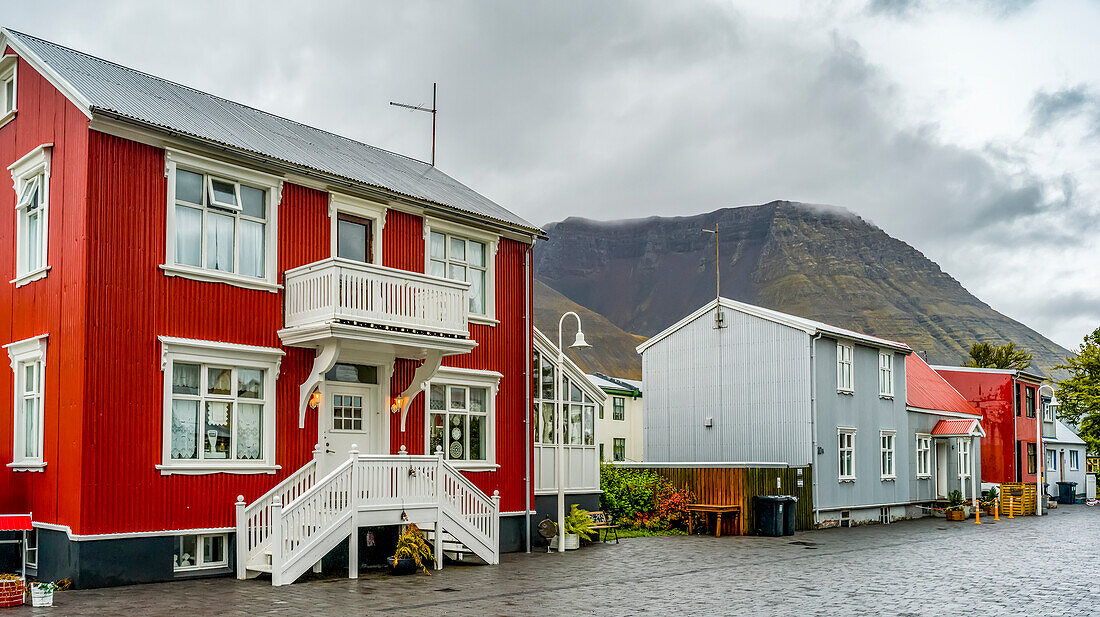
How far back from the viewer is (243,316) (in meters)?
18.1

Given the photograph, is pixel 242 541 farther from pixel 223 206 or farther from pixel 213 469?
pixel 223 206

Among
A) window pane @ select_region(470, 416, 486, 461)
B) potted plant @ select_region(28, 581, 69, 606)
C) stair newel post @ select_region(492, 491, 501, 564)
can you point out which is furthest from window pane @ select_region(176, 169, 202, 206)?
stair newel post @ select_region(492, 491, 501, 564)

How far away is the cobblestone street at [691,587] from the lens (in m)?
14.0

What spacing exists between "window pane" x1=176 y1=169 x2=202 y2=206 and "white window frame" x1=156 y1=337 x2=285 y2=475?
2450 millimetres

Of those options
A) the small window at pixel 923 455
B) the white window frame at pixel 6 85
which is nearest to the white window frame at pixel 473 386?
the white window frame at pixel 6 85

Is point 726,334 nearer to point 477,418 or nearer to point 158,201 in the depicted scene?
point 477,418

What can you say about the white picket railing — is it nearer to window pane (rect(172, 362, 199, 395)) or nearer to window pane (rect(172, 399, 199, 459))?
window pane (rect(172, 399, 199, 459))

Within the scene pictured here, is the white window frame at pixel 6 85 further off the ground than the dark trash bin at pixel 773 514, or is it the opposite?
the white window frame at pixel 6 85

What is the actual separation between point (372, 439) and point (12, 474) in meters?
6.25

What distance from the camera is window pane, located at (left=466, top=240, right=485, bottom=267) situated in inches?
898

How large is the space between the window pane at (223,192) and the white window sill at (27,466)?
522 cm

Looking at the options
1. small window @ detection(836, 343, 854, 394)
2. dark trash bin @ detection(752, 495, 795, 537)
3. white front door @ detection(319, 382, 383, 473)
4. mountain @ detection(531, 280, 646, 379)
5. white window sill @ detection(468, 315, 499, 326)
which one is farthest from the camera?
mountain @ detection(531, 280, 646, 379)

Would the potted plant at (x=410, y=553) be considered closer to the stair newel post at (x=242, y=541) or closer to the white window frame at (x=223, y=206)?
the stair newel post at (x=242, y=541)

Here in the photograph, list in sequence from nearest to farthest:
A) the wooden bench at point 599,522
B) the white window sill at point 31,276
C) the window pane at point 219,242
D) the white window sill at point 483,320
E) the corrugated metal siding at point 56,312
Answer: the corrugated metal siding at point 56,312
the white window sill at point 31,276
the window pane at point 219,242
the white window sill at point 483,320
the wooden bench at point 599,522
